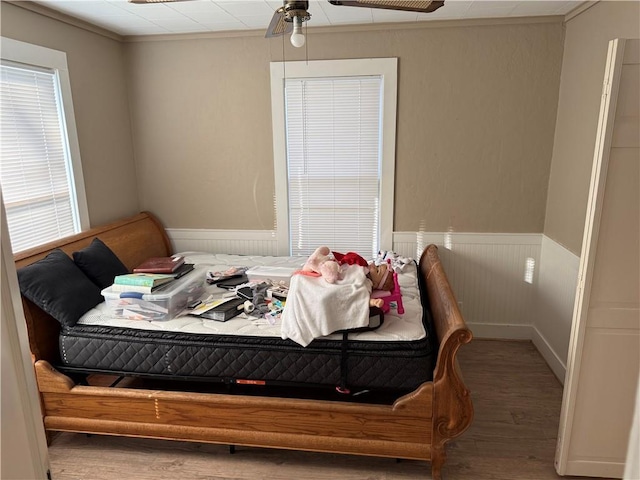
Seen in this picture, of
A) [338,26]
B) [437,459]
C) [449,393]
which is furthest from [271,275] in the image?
[338,26]

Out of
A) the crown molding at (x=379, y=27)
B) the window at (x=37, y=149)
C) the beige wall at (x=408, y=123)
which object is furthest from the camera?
the beige wall at (x=408, y=123)

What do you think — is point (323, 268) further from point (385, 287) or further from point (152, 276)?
point (152, 276)

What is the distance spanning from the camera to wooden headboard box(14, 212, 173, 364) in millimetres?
2375

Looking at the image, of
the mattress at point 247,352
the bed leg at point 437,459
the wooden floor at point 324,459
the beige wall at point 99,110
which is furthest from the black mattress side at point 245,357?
the beige wall at point 99,110

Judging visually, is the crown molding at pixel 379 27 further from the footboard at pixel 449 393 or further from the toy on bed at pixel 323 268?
the footboard at pixel 449 393

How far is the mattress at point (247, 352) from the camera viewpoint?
220cm

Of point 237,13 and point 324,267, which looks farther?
point 237,13

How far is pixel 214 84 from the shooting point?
3.58 meters

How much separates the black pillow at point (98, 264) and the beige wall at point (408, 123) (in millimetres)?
1060

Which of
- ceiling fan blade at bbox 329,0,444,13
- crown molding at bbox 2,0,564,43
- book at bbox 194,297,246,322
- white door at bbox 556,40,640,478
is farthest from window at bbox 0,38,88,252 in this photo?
white door at bbox 556,40,640,478

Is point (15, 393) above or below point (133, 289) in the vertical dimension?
above

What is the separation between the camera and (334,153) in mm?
3561

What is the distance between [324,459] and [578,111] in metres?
2.68

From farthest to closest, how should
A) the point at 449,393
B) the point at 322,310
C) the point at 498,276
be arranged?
1. the point at 498,276
2. the point at 322,310
3. the point at 449,393
